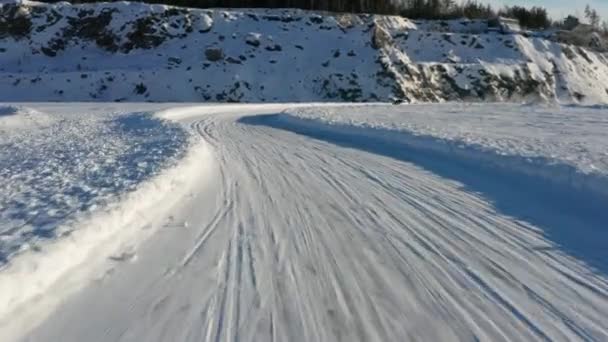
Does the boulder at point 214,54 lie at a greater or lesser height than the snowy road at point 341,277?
greater

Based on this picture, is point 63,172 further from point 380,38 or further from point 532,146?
point 380,38

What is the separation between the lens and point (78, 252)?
183 inches

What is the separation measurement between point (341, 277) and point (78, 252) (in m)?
2.35

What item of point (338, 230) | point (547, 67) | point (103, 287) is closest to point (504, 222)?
point (338, 230)

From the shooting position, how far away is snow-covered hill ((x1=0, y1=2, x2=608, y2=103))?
3931 cm

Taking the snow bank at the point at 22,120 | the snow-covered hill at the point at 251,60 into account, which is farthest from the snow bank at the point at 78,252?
the snow-covered hill at the point at 251,60

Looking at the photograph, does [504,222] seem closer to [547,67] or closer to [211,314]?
[211,314]

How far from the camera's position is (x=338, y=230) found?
5.72 meters

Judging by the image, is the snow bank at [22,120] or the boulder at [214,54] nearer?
the snow bank at [22,120]

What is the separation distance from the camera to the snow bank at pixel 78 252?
3.76m

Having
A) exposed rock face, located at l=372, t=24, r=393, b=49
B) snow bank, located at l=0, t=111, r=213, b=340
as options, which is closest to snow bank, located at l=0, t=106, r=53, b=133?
snow bank, located at l=0, t=111, r=213, b=340

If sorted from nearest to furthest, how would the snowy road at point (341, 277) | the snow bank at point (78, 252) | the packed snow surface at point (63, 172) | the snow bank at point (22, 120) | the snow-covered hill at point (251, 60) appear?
the snowy road at point (341, 277), the snow bank at point (78, 252), the packed snow surface at point (63, 172), the snow bank at point (22, 120), the snow-covered hill at point (251, 60)

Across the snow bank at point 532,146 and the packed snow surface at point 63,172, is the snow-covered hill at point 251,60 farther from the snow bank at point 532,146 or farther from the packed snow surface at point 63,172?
the snow bank at point 532,146

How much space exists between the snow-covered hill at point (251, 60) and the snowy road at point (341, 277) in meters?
33.4
